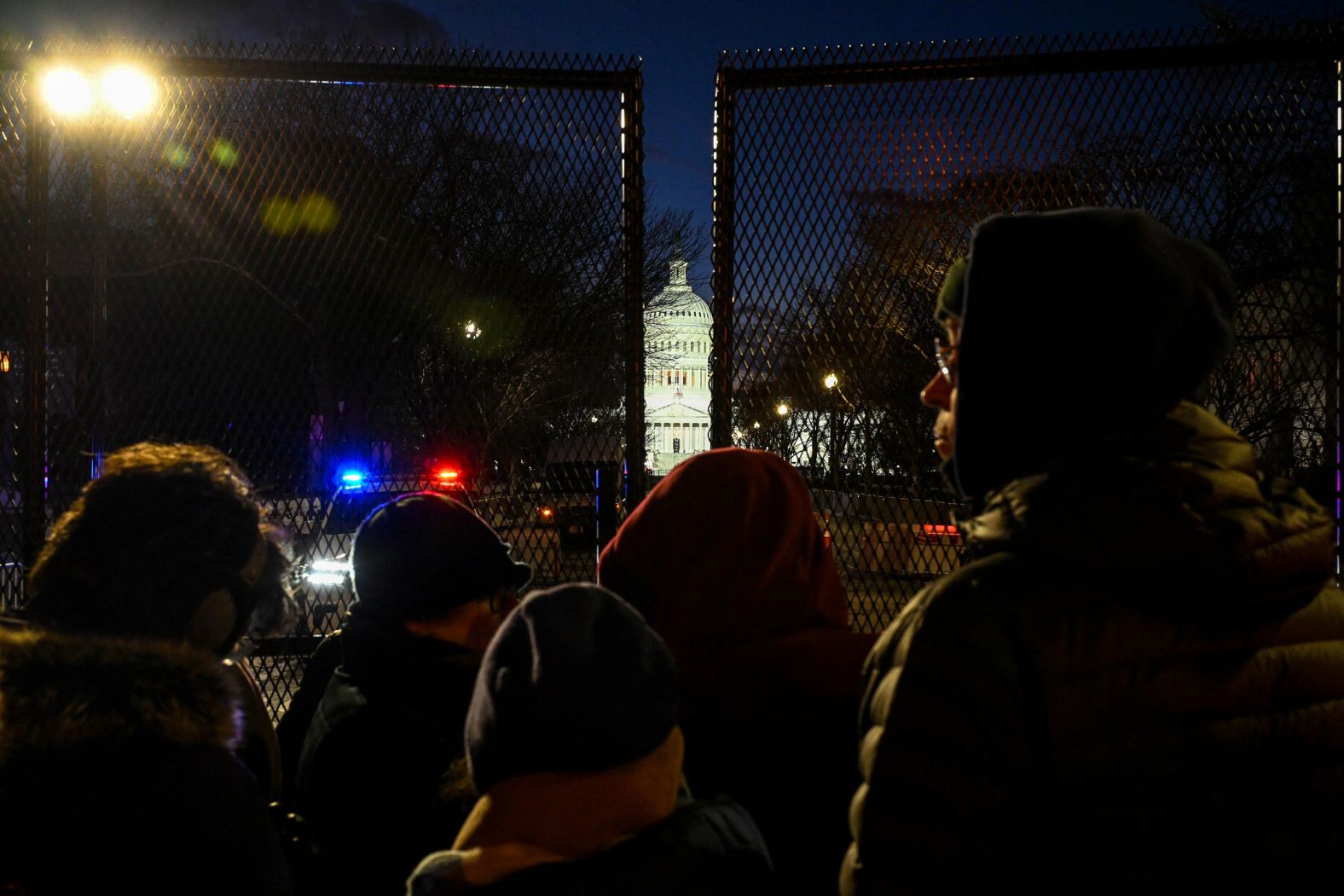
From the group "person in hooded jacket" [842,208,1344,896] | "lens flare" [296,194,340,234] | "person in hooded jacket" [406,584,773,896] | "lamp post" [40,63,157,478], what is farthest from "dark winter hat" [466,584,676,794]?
"lamp post" [40,63,157,478]

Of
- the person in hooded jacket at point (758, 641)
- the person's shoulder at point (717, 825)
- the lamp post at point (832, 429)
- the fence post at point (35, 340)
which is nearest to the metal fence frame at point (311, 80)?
the fence post at point (35, 340)

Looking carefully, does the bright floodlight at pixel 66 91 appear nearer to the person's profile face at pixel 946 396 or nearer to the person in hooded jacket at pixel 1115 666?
the person's profile face at pixel 946 396

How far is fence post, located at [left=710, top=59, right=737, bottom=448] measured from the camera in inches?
148

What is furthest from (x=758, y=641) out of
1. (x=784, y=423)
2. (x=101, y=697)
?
(x=784, y=423)

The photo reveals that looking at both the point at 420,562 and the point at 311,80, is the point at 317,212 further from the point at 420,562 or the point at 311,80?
the point at 420,562

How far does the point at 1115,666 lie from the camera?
127 cm

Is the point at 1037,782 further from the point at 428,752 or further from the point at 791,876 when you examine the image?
the point at 428,752

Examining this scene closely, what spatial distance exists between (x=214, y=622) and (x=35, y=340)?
276 cm

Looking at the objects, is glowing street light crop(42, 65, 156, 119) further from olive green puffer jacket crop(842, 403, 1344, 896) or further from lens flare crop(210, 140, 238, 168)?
olive green puffer jacket crop(842, 403, 1344, 896)

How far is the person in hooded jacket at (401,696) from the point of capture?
6.93ft

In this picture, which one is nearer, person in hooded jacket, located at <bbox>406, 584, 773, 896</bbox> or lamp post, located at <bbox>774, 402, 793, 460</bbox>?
person in hooded jacket, located at <bbox>406, 584, 773, 896</bbox>

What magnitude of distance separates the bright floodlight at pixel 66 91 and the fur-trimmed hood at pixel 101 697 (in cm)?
312

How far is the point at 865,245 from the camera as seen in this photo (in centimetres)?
394

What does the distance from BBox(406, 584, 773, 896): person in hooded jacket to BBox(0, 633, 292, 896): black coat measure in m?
0.31
